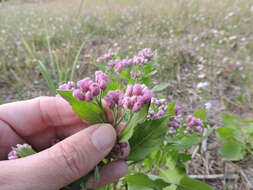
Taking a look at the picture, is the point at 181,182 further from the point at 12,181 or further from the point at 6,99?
the point at 6,99

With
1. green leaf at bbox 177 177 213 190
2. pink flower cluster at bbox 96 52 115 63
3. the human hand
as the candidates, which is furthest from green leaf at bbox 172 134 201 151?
pink flower cluster at bbox 96 52 115 63

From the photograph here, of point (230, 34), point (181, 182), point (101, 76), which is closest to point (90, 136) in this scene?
point (101, 76)

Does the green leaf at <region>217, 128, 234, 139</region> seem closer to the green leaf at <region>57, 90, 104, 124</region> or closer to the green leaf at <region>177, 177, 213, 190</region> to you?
the green leaf at <region>177, 177, 213, 190</region>

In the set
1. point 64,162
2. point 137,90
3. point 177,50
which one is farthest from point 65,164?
point 177,50

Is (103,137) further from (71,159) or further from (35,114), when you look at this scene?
(35,114)

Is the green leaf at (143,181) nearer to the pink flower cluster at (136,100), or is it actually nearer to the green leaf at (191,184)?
the green leaf at (191,184)
